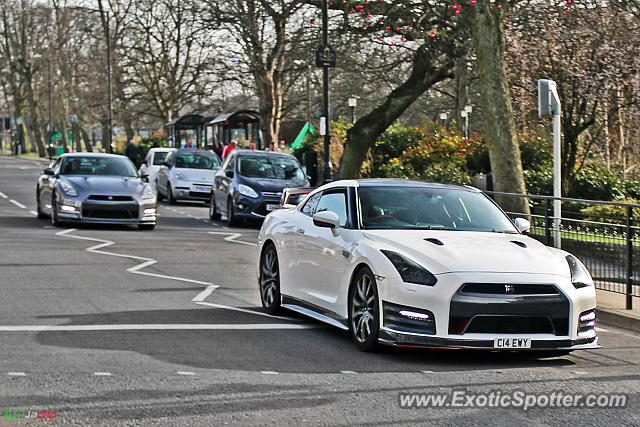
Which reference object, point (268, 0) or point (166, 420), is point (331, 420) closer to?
point (166, 420)

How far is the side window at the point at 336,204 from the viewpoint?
34.1 ft

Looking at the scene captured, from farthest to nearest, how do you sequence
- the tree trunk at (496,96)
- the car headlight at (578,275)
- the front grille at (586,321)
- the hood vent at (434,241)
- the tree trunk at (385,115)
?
the tree trunk at (385,115)
the tree trunk at (496,96)
the hood vent at (434,241)
the car headlight at (578,275)
the front grille at (586,321)

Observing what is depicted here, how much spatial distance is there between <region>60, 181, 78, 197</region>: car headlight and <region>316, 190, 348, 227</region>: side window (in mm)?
12157

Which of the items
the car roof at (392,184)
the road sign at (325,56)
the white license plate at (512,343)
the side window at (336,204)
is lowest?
the white license plate at (512,343)

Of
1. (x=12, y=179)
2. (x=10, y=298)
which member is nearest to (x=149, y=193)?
(x=10, y=298)

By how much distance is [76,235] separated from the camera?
68.3ft

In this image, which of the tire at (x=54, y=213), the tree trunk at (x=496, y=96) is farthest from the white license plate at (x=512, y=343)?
the tire at (x=54, y=213)

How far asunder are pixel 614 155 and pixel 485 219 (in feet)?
67.5

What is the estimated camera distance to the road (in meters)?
6.95

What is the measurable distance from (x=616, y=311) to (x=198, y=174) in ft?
74.0

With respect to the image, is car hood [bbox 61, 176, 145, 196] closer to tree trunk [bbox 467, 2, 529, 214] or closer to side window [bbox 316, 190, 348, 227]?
tree trunk [bbox 467, 2, 529, 214]

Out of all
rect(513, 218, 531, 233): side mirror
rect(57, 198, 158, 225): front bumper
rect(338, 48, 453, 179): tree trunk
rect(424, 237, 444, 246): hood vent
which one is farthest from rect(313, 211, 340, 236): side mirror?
rect(338, 48, 453, 179): tree trunk

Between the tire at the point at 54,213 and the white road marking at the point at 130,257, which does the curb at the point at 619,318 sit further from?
the tire at the point at 54,213

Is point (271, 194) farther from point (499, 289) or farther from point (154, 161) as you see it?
point (499, 289)
